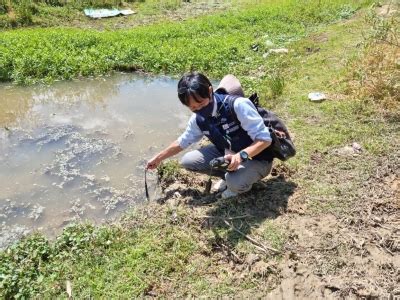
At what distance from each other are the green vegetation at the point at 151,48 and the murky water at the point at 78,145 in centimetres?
51

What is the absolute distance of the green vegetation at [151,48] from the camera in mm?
9023

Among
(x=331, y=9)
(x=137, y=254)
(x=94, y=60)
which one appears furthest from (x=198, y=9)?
(x=137, y=254)

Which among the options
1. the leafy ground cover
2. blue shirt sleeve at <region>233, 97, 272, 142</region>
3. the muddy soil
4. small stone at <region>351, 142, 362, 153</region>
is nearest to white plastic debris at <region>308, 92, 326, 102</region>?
the leafy ground cover

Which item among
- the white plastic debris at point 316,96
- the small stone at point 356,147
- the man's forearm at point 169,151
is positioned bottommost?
the white plastic debris at point 316,96

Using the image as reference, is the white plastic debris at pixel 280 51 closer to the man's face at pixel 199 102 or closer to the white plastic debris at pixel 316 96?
the white plastic debris at pixel 316 96

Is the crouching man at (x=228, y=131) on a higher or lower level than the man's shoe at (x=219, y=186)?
higher

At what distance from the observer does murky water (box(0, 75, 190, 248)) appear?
4.95 m

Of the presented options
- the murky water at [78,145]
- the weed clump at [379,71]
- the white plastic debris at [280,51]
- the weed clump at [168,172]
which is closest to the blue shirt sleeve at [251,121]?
the weed clump at [168,172]

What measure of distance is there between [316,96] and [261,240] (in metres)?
3.66

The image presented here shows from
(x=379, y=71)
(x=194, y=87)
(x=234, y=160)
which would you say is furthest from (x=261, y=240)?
(x=379, y=71)

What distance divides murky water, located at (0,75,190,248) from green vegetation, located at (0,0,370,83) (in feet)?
1.69

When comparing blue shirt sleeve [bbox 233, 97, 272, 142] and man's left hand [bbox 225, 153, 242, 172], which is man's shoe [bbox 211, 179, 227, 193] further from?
blue shirt sleeve [bbox 233, 97, 272, 142]

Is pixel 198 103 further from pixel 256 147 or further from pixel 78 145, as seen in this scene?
pixel 78 145

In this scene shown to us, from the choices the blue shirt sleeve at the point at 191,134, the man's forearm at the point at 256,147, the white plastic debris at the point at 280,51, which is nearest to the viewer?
the man's forearm at the point at 256,147
